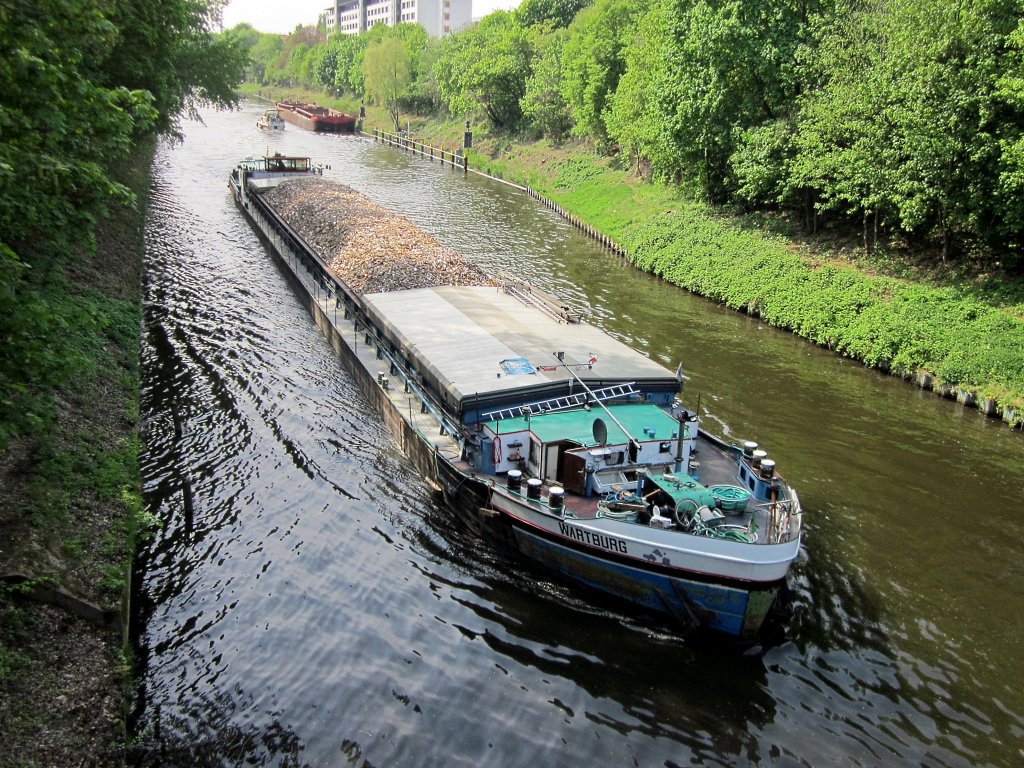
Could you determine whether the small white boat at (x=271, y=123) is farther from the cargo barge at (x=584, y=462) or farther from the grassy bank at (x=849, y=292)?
the cargo barge at (x=584, y=462)

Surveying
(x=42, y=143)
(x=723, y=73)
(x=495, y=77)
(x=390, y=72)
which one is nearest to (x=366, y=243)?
(x=42, y=143)

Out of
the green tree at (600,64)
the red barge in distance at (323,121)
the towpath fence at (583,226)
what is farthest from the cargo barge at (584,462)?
the red barge in distance at (323,121)

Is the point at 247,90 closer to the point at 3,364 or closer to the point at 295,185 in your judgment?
the point at 295,185

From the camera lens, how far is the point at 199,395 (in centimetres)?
2562

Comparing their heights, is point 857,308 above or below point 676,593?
above

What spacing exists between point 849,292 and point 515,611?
23.9 meters

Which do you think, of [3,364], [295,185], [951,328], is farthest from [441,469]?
[295,185]

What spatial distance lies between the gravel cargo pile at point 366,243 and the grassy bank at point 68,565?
1110 cm

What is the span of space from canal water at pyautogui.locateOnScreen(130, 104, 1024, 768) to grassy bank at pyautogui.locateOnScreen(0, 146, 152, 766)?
1088 millimetres

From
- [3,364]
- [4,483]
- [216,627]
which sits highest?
[3,364]

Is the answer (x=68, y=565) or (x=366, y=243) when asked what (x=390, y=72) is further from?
(x=68, y=565)

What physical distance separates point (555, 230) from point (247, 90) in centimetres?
17084

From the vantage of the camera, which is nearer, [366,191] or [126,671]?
[126,671]

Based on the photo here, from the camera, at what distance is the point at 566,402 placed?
1950cm
